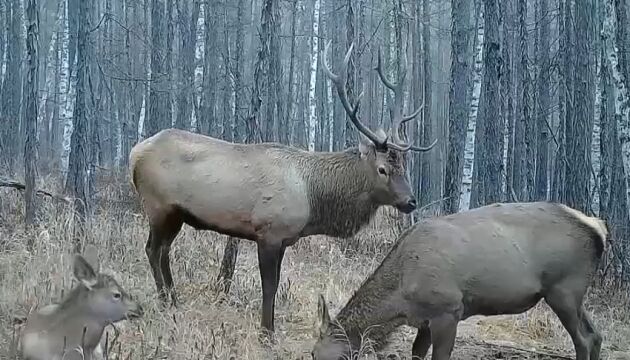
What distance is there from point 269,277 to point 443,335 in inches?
82.4

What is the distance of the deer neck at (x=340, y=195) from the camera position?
309 inches

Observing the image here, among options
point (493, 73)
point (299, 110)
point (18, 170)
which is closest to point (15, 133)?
point (18, 170)

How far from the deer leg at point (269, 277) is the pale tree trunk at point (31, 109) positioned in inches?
147

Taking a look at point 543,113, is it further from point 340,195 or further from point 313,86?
point 340,195

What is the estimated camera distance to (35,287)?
722cm

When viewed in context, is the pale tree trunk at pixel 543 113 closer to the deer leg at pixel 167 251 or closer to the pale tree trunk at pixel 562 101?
the pale tree trunk at pixel 562 101

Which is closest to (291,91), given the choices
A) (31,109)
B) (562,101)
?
(562,101)

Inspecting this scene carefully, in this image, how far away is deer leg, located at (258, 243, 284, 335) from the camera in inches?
291

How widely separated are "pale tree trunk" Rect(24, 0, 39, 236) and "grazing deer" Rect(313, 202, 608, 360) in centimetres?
526

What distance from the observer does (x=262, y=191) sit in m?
7.59

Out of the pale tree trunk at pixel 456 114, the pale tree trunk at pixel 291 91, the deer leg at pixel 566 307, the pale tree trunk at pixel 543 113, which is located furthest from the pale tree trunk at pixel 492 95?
the pale tree trunk at pixel 291 91

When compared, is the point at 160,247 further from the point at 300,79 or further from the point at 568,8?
the point at 300,79

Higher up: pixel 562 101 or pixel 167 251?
pixel 562 101

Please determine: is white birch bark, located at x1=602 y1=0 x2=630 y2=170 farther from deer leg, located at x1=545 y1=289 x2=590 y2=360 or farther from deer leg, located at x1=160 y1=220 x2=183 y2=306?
deer leg, located at x1=160 y1=220 x2=183 y2=306
